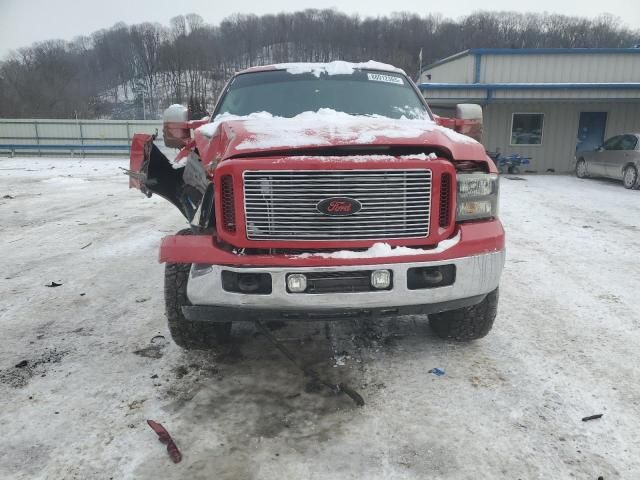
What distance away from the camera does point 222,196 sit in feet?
8.54

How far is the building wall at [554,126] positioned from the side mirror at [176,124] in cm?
1615

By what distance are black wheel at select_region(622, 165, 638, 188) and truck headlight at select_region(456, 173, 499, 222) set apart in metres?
11.8

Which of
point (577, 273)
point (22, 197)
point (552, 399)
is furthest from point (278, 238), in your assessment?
point (22, 197)

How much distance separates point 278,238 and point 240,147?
1.72ft

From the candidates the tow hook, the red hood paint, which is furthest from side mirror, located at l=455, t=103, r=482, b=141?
the tow hook

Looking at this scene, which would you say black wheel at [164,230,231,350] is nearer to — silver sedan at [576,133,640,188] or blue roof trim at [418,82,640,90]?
silver sedan at [576,133,640,188]

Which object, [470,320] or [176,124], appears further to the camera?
[176,124]

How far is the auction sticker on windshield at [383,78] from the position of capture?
439 cm

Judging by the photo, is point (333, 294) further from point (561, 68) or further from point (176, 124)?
point (561, 68)

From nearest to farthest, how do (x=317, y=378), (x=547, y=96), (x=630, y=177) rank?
(x=317, y=378) < (x=630, y=177) < (x=547, y=96)

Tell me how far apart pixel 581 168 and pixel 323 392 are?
609 inches

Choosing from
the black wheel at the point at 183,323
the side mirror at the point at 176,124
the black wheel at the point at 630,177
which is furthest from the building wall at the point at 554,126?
the black wheel at the point at 183,323

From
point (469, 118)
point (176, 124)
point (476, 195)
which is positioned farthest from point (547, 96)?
point (476, 195)

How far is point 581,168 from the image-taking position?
50.7 feet
